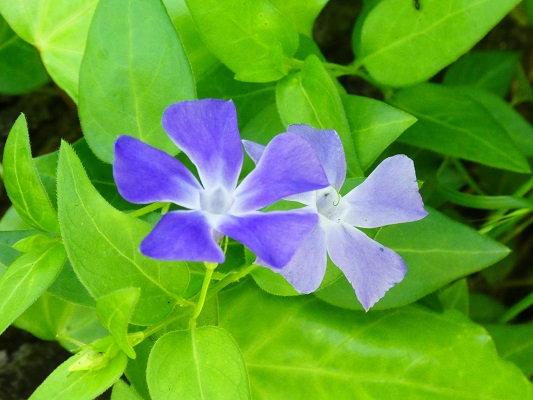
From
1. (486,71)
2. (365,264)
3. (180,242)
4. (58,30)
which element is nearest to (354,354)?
(365,264)

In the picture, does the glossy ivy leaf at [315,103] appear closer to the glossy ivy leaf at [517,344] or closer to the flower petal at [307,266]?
the flower petal at [307,266]

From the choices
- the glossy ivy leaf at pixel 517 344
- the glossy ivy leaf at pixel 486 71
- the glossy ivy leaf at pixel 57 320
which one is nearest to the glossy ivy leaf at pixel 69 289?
the glossy ivy leaf at pixel 57 320

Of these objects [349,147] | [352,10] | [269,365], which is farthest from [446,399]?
[352,10]

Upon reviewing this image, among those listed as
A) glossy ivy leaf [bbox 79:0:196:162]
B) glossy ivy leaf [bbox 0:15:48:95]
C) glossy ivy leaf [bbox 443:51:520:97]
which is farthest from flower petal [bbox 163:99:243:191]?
glossy ivy leaf [bbox 443:51:520:97]

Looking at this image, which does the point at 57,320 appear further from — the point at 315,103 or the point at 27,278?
the point at 315,103

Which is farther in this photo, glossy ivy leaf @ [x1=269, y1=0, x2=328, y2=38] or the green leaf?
glossy ivy leaf @ [x1=269, y1=0, x2=328, y2=38]

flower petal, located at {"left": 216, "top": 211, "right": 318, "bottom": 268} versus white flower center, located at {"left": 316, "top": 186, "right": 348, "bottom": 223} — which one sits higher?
flower petal, located at {"left": 216, "top": 211, "right": 318, "bottom": 268}

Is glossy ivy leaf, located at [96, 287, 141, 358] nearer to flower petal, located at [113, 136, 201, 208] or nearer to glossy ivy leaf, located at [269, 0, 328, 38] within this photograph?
flower petal, located at [113, 136, 201, 208]
